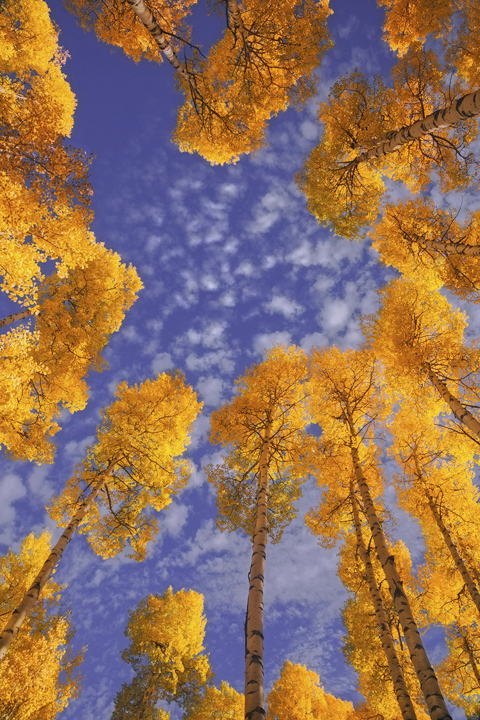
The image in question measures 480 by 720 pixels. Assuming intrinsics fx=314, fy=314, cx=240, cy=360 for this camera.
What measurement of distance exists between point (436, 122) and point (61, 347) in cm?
1199

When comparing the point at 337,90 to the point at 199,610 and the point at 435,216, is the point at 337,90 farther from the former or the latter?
the point at 199,610

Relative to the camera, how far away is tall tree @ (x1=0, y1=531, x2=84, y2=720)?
939 centimetres

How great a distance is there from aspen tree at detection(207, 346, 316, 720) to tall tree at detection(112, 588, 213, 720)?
926 centimetres

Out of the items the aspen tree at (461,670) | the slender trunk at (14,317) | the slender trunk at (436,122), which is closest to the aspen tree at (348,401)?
the aspen tree at (461,670)

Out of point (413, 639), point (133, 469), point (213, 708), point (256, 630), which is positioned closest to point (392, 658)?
point (413, 639)

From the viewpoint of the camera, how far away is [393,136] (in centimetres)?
790

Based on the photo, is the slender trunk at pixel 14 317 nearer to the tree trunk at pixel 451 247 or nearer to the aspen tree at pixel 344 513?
the aspen tree at pixel 344 513

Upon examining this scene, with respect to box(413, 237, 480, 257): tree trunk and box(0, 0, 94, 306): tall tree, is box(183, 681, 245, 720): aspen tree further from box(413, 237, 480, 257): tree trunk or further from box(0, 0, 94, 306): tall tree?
box(413, 237, 480, 257): tree trunk

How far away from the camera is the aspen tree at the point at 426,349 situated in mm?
8648

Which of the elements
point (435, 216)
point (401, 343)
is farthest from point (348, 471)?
point (435, 216)

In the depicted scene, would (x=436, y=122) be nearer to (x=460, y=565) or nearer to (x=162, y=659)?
(x=460, y=565)

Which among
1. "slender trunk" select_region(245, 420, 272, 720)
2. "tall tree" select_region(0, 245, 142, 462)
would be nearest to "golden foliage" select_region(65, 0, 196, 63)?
"tall tree" select_region(0, 245, 142, 462)

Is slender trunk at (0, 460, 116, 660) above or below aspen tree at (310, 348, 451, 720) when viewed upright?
below

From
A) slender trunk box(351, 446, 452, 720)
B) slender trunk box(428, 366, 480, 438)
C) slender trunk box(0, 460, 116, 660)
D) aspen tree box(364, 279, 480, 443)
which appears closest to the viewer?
slender trunk box(351, 446, 452, 720)
